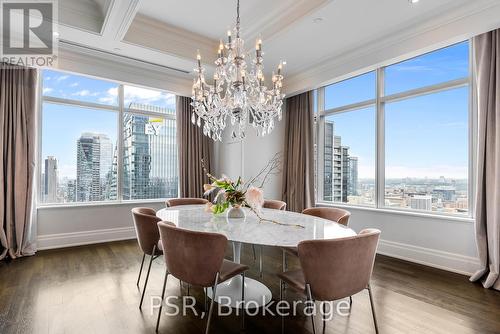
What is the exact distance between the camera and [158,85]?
4617mm

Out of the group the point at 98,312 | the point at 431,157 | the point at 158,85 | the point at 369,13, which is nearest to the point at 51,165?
the point at 158,85

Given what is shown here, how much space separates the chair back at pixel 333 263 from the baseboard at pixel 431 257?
7.49 feet

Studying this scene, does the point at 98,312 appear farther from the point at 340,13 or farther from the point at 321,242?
the point at 340,13

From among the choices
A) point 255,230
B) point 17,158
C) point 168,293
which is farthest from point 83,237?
point 255,230

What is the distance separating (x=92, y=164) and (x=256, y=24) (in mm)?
3395

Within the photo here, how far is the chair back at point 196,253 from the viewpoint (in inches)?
67.1

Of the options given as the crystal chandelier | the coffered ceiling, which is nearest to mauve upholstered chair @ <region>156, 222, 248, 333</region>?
the crystal chandelier

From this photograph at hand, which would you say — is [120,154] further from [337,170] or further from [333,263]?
[333,263]

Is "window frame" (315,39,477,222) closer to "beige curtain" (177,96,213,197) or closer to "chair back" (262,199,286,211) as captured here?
"chair back" (262,199,286,211)

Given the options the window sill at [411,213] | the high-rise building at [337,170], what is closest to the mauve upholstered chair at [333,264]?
the window sill at [411,213]

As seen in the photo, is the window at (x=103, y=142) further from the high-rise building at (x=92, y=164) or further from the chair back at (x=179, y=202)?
the chair back at (x=179, y=202)

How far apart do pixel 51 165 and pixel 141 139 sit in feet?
4.61

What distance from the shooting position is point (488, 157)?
2832 mm

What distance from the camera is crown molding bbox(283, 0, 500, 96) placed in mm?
2670
